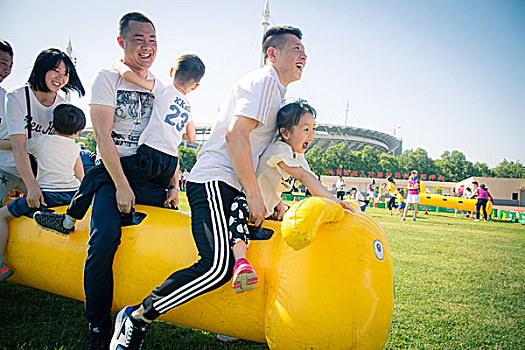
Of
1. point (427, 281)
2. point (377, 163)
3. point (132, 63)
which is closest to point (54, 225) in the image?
point (132, 63)

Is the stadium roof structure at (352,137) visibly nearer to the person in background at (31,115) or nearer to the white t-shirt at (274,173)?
the person in background at (31,115)

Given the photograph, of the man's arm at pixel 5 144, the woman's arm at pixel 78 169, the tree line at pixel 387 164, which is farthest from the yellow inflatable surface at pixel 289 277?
the tree line at pixel 387 164

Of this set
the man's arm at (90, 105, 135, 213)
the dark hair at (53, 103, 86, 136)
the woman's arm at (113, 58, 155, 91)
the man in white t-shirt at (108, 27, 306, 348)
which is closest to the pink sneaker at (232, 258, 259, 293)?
the man in white t-shirt at (108, 27, 306, 348)

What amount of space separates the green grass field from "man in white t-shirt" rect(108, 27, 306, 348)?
0.71m

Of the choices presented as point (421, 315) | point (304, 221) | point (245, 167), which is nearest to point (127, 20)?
point (245, 167)

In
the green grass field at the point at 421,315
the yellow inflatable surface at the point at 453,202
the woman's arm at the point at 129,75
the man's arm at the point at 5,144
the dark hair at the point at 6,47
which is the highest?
the dark hair at the point at 6,47

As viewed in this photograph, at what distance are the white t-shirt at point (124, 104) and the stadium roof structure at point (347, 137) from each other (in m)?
67.6

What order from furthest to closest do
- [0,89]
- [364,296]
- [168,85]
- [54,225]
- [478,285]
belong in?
[478,285] < [0,89] < [168,85] < [54,225] < [364,296]

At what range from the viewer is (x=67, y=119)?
3.17m

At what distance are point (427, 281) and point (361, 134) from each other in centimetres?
8552

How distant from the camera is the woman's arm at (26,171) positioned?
2.89m

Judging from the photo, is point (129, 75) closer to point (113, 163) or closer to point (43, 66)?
point (113, 163)

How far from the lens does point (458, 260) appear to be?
617cm

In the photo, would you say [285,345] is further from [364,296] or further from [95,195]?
[95,195]
